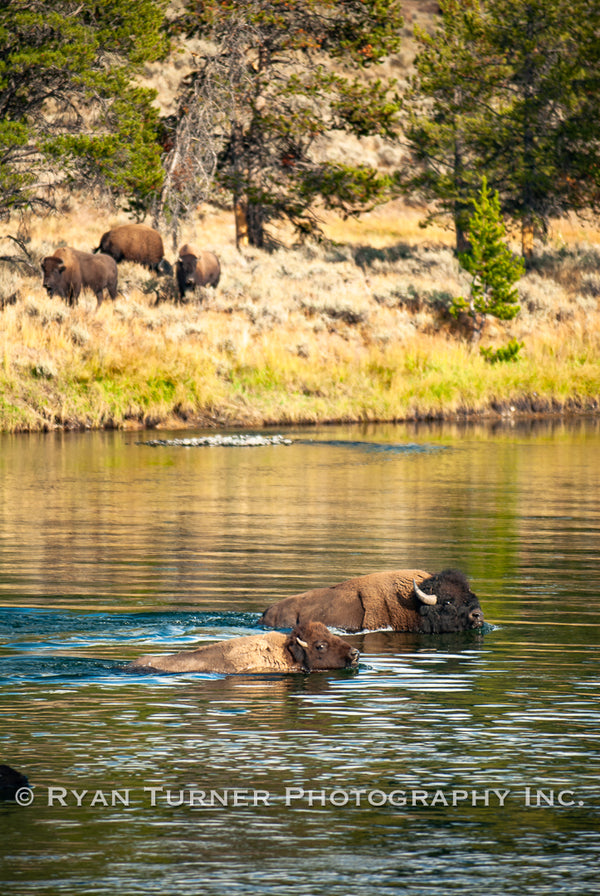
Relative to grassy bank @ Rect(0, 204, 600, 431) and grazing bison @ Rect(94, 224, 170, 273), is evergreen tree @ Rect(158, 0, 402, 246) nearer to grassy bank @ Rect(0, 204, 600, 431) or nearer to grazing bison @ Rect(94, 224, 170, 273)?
grazing bison @ Rect(94, 224, 170, 273)

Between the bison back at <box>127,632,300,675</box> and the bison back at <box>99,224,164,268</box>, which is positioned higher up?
the bison back at <box>99,224,164,268</box>

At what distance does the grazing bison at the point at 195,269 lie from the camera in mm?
41656

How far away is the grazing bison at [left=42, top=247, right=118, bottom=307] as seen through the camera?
128ft

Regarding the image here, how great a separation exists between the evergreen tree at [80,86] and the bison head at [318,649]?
3062 centimetres

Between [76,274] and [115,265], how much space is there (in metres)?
1.55

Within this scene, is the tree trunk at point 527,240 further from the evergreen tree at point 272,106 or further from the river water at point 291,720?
the river water at point 291,720

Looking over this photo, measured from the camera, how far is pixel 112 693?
9797 millimetres

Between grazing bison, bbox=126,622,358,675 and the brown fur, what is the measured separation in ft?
114

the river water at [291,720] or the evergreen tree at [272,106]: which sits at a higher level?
the evergreen tree at [272,106]

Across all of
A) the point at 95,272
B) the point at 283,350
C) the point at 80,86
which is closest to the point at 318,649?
the point at 283,350

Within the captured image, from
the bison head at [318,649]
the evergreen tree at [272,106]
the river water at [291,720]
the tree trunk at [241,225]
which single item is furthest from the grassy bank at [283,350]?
the bison head at [318,649]

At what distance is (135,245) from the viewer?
145ft

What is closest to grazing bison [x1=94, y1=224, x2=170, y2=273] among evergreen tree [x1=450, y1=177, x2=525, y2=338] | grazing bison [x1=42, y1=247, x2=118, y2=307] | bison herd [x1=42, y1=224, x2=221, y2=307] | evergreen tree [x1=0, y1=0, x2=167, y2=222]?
bison herd [x1=42, y1=224, x2=221, y2=307]

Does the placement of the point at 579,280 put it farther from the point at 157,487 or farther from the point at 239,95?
the point at 157,487
